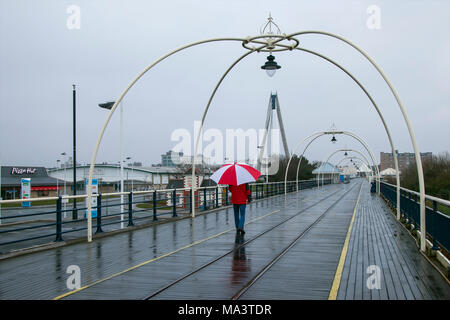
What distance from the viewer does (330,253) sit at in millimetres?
8836

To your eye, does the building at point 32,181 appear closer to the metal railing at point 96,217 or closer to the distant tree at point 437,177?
the metal railing at point 96,217

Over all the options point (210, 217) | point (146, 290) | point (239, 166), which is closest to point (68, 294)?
point (146, 290)

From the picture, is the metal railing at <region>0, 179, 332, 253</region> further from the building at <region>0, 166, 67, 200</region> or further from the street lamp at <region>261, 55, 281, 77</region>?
the building at <region>0, 166, 67, 200</region>

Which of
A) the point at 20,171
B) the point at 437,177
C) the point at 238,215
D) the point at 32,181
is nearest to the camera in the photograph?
the point at 238,215

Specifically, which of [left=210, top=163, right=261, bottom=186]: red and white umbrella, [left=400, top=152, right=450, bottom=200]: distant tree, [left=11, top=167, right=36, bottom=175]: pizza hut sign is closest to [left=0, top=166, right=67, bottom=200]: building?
[left=11, top=167, right=36, bottom=175]: pizza hut sign

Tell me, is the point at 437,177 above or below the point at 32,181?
below

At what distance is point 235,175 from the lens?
10.7m

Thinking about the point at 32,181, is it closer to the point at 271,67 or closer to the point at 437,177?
the point at 437,177

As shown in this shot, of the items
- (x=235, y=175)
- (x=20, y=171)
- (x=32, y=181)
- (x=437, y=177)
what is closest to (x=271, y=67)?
(x=235, y=175)

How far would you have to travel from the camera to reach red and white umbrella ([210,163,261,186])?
1054 cm

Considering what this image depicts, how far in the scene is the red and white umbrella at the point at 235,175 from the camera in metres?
10.5

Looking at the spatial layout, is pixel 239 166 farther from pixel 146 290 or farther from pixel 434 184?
pixel 434 184

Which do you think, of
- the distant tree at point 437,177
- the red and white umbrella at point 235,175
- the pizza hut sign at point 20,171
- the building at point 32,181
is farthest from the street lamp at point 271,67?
the pizza hut sign at point 20,171

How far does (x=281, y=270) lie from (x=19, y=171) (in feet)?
215
